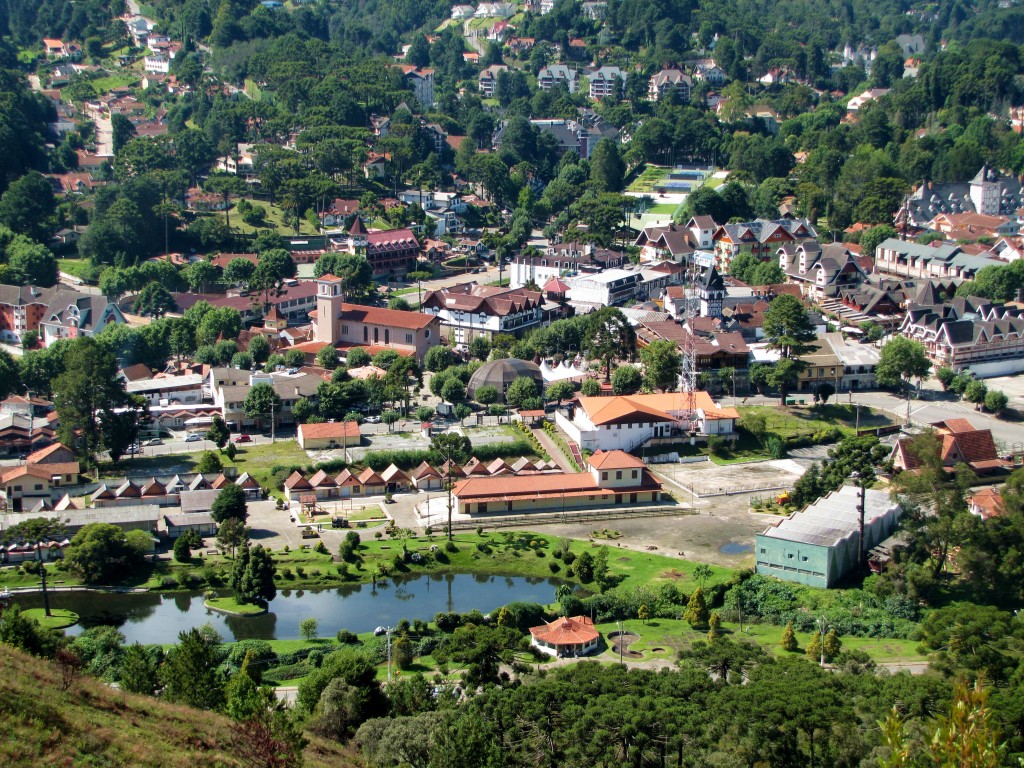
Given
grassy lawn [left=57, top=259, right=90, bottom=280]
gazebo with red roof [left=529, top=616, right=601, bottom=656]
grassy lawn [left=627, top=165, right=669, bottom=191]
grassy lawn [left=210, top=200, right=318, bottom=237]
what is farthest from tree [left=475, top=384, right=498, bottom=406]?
grassy lawn [left=627, top=165, right=669, bottom=191]

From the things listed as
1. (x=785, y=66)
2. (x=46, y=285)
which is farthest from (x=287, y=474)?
(x=785, y=66)

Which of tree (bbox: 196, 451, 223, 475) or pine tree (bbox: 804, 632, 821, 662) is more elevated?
tree (bbox: 196, 451, 223, 475)

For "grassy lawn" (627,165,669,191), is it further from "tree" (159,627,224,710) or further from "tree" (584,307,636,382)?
"tree" (159,627,224,710)

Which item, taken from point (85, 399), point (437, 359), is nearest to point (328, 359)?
point (437, 359)

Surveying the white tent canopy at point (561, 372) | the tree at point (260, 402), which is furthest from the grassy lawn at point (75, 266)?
the white tent canopy at point (561, 372)

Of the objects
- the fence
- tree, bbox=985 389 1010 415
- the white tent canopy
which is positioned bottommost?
the fence

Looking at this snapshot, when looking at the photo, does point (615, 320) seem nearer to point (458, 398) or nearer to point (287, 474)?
point (458, 398)
